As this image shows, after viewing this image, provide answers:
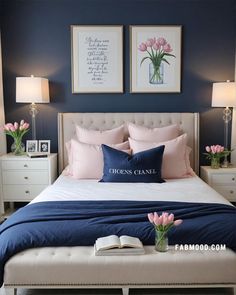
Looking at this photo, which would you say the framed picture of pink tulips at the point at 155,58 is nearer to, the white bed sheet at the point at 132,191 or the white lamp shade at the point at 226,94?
the white lamp shade at the point at 226,94

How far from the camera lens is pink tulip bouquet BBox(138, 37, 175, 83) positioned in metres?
3.96

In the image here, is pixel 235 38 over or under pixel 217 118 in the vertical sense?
over

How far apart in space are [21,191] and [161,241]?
2.19 metres

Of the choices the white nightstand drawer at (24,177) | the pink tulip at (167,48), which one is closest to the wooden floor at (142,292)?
the white nightstand drawer at (24,177)

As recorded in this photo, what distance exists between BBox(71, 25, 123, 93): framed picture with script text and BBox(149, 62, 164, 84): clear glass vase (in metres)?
0.37

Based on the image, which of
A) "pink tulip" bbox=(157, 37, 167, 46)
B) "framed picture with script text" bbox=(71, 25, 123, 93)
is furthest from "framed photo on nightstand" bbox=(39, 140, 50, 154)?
"pink tulip" bbox=(157, 37, 167, 46)

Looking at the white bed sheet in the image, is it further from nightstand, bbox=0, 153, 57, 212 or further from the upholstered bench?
the upholstered bench

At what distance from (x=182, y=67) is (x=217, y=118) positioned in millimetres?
786

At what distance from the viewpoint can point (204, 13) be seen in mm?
3949

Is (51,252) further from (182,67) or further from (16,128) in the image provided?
(182,67)

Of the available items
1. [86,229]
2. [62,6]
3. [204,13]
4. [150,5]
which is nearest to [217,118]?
[204,13]

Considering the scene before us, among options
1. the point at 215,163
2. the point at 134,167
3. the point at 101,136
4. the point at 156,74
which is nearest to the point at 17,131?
the point at 101,136

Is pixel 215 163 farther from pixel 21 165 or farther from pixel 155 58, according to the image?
pixel 21 165

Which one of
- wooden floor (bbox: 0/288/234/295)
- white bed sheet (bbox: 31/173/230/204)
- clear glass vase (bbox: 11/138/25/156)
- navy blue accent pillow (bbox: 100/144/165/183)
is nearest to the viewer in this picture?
wooden floor (bbox: 0/288/234/295)
